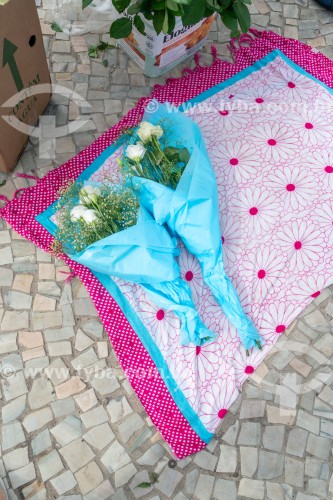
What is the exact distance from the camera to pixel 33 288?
2.12 meters

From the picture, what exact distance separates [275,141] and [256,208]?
34cm

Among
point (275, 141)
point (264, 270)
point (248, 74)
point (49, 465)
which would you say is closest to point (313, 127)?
point (275, 141)

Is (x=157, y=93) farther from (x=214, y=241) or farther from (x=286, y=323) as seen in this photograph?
(x=286, y=323)

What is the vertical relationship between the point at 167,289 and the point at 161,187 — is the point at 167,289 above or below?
below

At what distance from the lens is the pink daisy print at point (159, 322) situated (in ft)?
6.57

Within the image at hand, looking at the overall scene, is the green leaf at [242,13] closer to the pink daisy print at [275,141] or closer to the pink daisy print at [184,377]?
the pink daisy print at [275,141]

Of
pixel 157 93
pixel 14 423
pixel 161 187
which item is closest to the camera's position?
pixel 14 423

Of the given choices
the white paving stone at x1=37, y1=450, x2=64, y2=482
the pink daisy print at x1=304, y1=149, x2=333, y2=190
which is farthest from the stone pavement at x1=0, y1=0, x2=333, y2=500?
the pink daisy print at x1=304, y1=149, x2=333, y2=190

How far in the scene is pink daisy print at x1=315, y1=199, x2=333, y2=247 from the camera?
86.5 inches

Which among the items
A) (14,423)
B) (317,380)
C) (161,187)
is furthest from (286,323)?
(14,423)

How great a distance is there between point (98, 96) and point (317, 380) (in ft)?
5.11

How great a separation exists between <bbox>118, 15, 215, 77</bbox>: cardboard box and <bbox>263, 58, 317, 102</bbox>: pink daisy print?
355mm

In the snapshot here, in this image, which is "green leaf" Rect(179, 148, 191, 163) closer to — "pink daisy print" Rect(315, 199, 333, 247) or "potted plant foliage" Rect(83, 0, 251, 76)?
"potted plant foliage" Rect(83, 0, 251, 76)

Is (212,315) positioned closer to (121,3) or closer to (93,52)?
(121,3)
